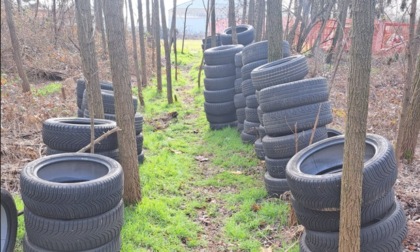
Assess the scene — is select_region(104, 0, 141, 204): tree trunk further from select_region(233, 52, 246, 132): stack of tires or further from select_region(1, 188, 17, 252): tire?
select_region(233, 52, 246, 132): stack of tires

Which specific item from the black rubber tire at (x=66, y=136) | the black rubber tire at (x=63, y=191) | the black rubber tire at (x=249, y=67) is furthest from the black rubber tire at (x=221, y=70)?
the black rubber tire at (x=63, y=191)

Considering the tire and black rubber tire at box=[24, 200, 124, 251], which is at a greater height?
the tire

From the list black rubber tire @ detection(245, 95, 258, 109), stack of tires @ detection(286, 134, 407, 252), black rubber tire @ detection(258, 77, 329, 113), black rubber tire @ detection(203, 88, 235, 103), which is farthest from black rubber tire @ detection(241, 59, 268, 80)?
stack of tires @ detection(286, 134, 407, 252)

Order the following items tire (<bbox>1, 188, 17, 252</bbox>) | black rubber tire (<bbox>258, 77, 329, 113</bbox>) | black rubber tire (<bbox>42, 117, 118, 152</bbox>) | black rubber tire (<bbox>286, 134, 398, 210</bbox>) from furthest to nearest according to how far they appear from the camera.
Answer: black rubber tire (<bbox>258, 77, 329, 113</bbox>) < black rubber tire (<bbox>42, 117, 118, 152</bbox>) < black rubber tire (<bbox>286, 134, 398, 210</bbox>) < tire (<bbox>1, 188, 17, 252</bbox>)

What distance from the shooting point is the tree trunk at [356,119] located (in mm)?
2637

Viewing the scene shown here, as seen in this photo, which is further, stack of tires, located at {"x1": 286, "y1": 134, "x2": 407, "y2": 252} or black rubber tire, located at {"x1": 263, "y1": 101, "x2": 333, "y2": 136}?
black rubber tire, located at {"x1": 263, "y1": 101, "x2": 333, "y2": 136}

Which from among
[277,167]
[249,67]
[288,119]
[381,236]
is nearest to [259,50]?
[249,67]

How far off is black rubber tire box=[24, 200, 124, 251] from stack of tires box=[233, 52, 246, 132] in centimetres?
540

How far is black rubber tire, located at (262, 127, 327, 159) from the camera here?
538 centimetres

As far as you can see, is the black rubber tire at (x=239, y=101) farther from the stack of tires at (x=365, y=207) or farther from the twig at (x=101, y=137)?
the stack of tires at (x=365, y=207)

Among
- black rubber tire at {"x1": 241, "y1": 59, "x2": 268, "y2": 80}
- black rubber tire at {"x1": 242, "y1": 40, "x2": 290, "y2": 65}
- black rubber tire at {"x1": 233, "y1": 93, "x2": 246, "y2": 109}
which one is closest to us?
black rubber tire at {"x1": 242, "y1": 40, "x2": 290, "y2": 65}

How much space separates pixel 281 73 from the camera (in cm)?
585

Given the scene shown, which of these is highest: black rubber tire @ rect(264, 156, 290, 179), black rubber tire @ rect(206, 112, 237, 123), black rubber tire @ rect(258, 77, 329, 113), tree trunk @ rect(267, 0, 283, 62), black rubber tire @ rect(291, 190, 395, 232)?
tree trunk @ rect(267, 0, 283, 62)

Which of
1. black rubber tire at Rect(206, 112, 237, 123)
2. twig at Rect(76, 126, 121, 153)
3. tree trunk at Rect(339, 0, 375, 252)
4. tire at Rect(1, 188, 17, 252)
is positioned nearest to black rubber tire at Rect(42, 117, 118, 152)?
twig at Rect(76, 126, 121, 153)
